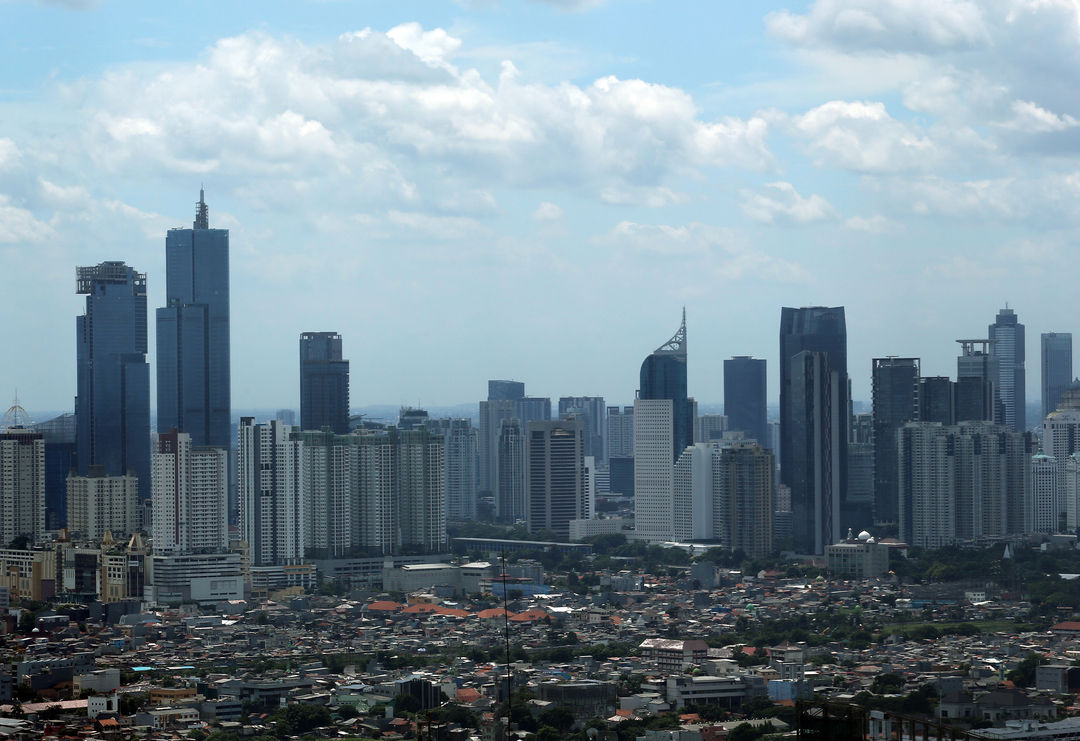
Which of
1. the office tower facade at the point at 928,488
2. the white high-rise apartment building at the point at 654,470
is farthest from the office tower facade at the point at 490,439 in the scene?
the office tower facade at the point at 928,488

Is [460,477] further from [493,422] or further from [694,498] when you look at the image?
[694,498]

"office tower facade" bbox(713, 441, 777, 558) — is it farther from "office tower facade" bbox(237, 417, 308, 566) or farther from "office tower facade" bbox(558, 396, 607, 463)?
"office tower facade" bbox(558, 396, 607, 463)

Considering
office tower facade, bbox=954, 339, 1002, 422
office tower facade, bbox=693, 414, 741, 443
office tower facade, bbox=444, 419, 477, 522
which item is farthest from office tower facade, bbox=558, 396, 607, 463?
office tower facade, bbox=954, 339, 1002, 422

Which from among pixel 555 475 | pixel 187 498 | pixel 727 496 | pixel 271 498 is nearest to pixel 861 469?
pixel 727 496

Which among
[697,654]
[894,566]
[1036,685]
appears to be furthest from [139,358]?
[1036,685]

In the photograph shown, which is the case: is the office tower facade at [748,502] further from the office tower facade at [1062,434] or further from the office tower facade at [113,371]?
the office tower facade at [113,371]

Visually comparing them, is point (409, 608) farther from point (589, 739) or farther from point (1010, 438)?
point (1010, 438)
